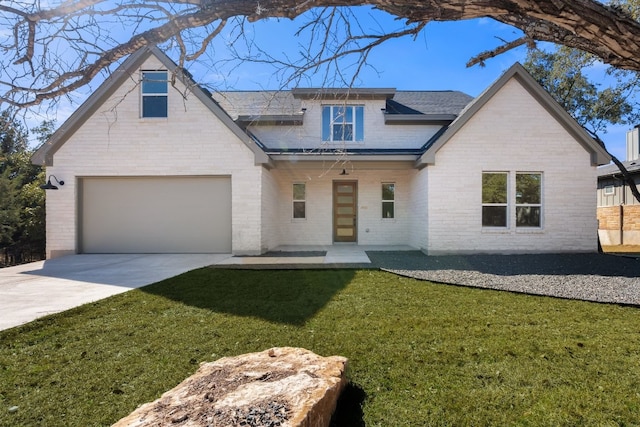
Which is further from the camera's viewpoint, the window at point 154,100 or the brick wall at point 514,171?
the window at point 154,100

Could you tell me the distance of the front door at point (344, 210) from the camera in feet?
43.1

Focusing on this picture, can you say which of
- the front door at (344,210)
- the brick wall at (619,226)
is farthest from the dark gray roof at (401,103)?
the brick wall at (619,226)

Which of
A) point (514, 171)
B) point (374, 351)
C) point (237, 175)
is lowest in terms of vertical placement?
point (374, 351)

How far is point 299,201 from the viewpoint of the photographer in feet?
43.2

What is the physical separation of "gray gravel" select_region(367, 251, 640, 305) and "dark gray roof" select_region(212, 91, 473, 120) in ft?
21.3

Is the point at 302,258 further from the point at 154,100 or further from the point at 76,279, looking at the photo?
the point at 154,100

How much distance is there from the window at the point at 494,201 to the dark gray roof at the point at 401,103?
152 inches

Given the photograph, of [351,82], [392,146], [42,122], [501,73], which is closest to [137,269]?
[42,122]

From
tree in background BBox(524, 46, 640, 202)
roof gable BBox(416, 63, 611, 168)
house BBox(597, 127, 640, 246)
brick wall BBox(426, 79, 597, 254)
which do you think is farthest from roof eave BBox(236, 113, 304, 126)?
house BBox(597, 127, 640, 246)

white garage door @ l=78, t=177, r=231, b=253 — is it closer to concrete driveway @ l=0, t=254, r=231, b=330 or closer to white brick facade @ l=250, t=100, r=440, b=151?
concrete driveway @ l=0, t=254, r=231, b=330

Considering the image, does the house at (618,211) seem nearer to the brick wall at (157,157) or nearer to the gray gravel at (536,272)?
the gray gravel at (536,272)

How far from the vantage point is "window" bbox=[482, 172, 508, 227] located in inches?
408

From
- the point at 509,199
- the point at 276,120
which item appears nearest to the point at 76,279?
the point at 276,120

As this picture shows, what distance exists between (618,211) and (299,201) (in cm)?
1635
